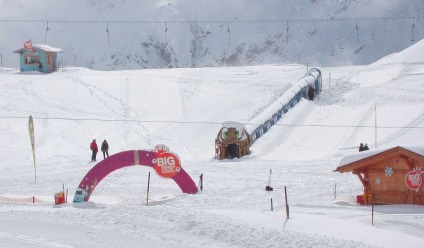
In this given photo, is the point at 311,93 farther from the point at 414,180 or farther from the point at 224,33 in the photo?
the point at 224,33

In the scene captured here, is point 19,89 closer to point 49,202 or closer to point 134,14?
point 49,202

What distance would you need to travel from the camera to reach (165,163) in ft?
73.8

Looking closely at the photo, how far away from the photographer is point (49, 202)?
71.9 feet

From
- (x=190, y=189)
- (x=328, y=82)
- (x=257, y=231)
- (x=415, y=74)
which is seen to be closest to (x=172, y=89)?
(x=328, y=82)

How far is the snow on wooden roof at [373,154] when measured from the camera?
64.7ft

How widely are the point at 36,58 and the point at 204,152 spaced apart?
75.2 feet

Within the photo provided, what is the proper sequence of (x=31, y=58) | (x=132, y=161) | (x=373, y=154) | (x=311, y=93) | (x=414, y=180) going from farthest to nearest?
(x=31, y=58) → (x=311, y=93) → (x=132, y=161) → (x=373, y=154) → (x=414, y=180)

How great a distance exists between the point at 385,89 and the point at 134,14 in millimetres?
56558

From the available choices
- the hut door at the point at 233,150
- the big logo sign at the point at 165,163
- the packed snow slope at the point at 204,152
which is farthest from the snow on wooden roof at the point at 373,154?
the hut door at the point at 233,150

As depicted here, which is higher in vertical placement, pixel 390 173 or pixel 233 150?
pixel 233 150

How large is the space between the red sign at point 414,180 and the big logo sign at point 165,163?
707 cm

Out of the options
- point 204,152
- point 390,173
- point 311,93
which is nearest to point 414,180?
point 390,173

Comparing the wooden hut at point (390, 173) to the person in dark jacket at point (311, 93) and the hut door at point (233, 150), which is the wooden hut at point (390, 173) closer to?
the hut door at point (233, 150)

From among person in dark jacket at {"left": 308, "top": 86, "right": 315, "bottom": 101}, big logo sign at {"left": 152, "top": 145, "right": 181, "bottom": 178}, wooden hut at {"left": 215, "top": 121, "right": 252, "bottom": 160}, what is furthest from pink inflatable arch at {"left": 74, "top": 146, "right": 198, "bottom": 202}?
person in dark jacket at {"left": 308, "top": 86, "right": 315, "bottom": 101}
